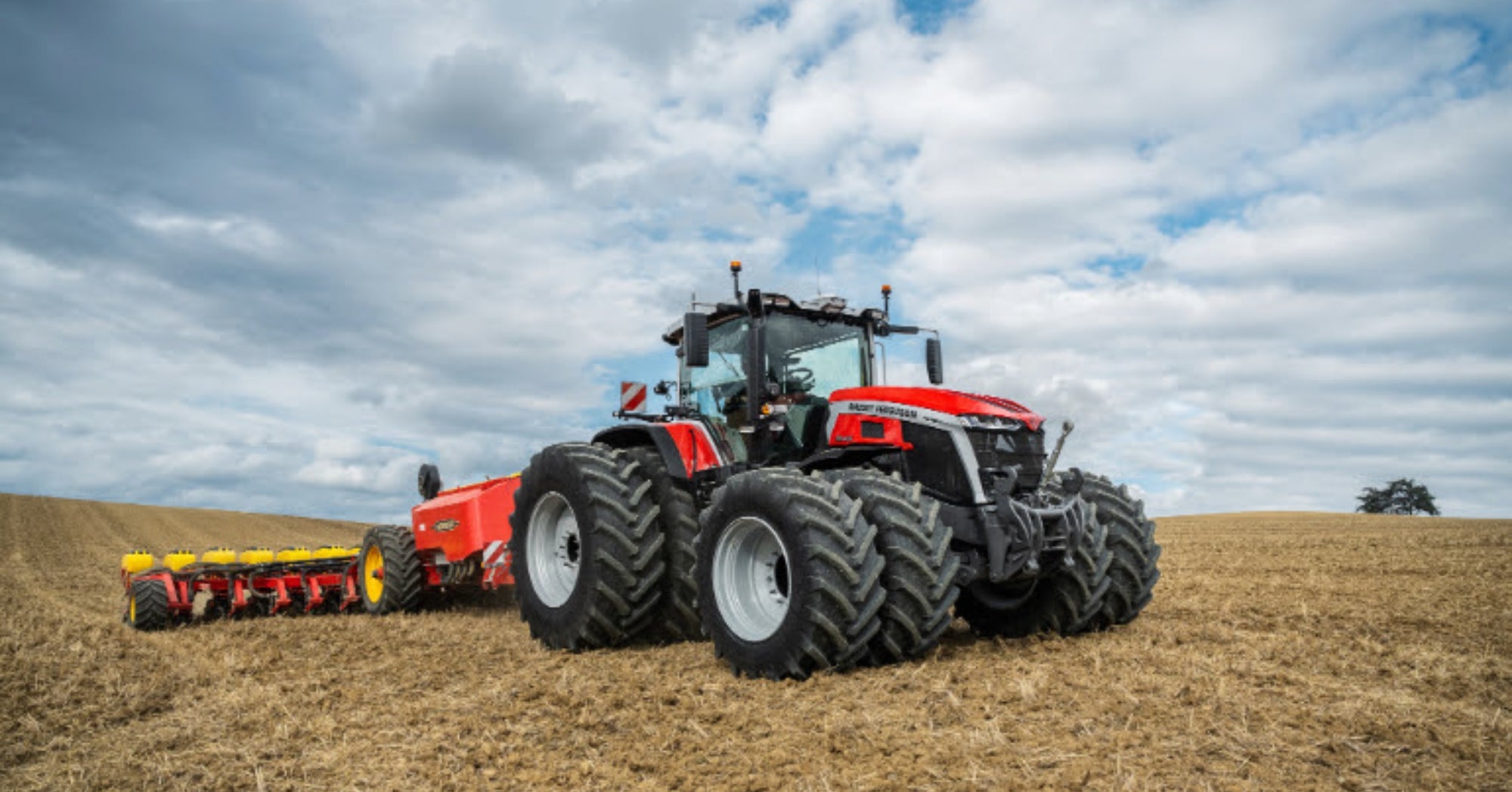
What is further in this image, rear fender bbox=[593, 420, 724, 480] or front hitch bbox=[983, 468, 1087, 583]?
rear fender bbox=[593, 420, 724, 480]

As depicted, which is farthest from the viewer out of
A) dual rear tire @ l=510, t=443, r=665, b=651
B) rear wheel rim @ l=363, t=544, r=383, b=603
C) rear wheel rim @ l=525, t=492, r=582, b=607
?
rear wheel rim @ l=363, t=544, r=383, b=603

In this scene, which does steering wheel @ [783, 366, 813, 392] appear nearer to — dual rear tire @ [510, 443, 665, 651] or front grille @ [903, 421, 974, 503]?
front grille @ [903, 421, 974, 503]

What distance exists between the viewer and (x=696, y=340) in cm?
665

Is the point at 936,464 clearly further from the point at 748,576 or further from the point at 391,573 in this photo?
the point at 391,573

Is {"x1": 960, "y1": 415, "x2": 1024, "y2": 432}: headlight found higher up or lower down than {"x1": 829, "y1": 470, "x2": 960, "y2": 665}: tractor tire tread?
higher up

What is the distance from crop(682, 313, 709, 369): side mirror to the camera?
6609 mm

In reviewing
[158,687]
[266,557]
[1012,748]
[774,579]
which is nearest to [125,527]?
[266,557]

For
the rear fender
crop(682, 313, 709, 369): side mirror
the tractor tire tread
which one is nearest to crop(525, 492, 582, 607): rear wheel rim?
the rear fender

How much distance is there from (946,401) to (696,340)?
1.80 m

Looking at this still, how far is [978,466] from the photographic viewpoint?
20.3ft

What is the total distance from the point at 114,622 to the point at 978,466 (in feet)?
31.4

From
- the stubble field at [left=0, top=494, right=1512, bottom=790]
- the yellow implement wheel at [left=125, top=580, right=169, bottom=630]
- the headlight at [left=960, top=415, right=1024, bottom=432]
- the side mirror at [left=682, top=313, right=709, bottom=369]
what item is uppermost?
the side mirror at [left=682, top=313, right=709, bottom=369]

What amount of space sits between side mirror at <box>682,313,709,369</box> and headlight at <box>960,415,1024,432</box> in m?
1.85

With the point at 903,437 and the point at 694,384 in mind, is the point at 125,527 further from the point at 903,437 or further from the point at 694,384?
the point at 903,437
